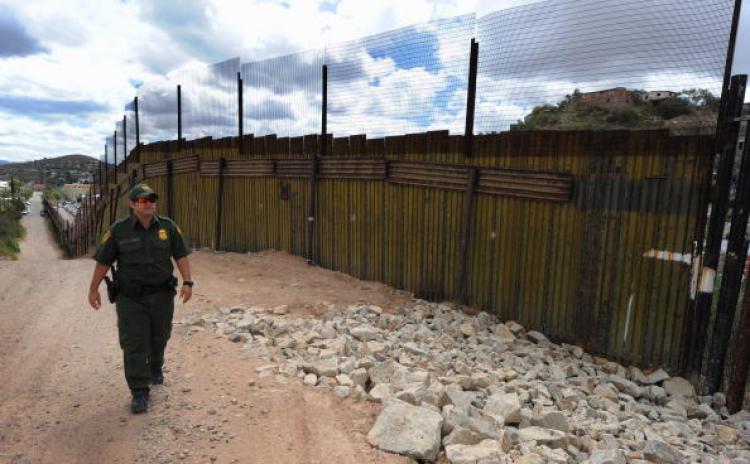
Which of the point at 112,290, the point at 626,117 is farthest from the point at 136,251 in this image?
the point at 626,117

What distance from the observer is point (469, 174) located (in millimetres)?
6258

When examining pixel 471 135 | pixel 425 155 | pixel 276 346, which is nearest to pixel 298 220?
pixel 425 155

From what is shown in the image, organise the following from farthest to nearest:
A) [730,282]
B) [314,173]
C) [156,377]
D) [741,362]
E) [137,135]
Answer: [137,135], [314,173], [730,282], [741,362], [156,377]

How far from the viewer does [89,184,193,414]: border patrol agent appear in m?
3.39

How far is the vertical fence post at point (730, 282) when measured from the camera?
14.1ft

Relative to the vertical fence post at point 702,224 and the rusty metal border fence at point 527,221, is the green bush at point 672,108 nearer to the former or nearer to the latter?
the rusty metal border fence at point 527,221

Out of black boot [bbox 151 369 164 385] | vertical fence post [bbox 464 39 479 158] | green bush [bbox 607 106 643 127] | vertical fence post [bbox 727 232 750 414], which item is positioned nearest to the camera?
black boot [bbox 151 369 164 385]

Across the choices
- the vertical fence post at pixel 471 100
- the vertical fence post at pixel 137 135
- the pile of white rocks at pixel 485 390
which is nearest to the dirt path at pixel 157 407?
the pile of white rocks at pixel 485 390

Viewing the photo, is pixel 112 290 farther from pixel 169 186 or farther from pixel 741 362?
pixel 169 186

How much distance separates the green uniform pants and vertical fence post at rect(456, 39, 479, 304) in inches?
153

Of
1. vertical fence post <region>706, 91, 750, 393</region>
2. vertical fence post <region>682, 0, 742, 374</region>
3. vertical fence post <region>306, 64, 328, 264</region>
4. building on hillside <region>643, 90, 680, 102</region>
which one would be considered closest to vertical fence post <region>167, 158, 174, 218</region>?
vertical fence post <region>306, 64, 328, 264</region>

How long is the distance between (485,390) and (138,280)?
9.27 feet

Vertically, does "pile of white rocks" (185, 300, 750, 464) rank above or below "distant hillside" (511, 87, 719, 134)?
below

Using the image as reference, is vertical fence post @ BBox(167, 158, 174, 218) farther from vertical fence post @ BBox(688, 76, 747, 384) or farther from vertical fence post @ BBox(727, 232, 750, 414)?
vertical fence post @ BBox(727, 232, 750, 414)
